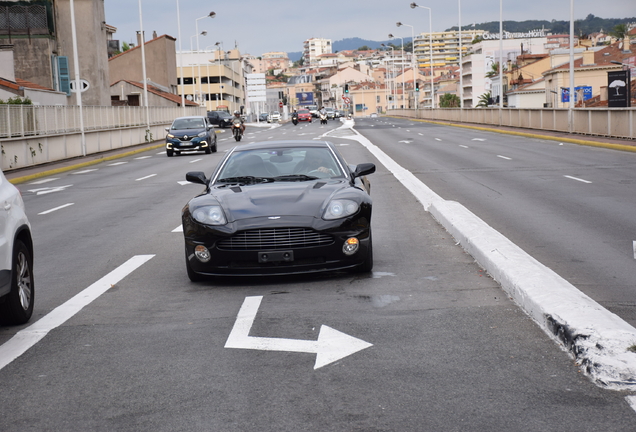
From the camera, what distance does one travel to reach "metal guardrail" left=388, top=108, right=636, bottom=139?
31453 mm

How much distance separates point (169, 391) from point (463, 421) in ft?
5.45

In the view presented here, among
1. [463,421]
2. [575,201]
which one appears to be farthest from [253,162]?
[575,201]

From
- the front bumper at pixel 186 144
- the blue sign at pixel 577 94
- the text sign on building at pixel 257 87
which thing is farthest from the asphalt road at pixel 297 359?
the text sign on building at pixel 257 87

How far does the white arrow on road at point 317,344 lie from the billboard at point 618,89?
3635 cm

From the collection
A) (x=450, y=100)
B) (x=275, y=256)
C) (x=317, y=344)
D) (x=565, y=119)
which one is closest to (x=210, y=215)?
(x=275, y=256)

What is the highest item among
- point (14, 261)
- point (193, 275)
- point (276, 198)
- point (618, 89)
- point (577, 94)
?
point (577, 94)

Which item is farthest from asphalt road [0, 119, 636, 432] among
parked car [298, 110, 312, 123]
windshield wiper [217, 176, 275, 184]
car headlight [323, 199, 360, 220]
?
parked car [298, 110, 312, 123]

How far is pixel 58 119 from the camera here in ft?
109

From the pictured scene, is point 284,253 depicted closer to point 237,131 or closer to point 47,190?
point 47,190

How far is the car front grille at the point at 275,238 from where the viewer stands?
758cm

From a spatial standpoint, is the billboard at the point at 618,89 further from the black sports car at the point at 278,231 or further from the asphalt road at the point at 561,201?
the black sports car at the point at 278,231

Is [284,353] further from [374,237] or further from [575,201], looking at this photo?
[575,201]

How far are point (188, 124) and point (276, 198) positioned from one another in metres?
30.1

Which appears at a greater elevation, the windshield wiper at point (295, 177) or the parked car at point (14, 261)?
the windshield wiper at point (295, 177)
